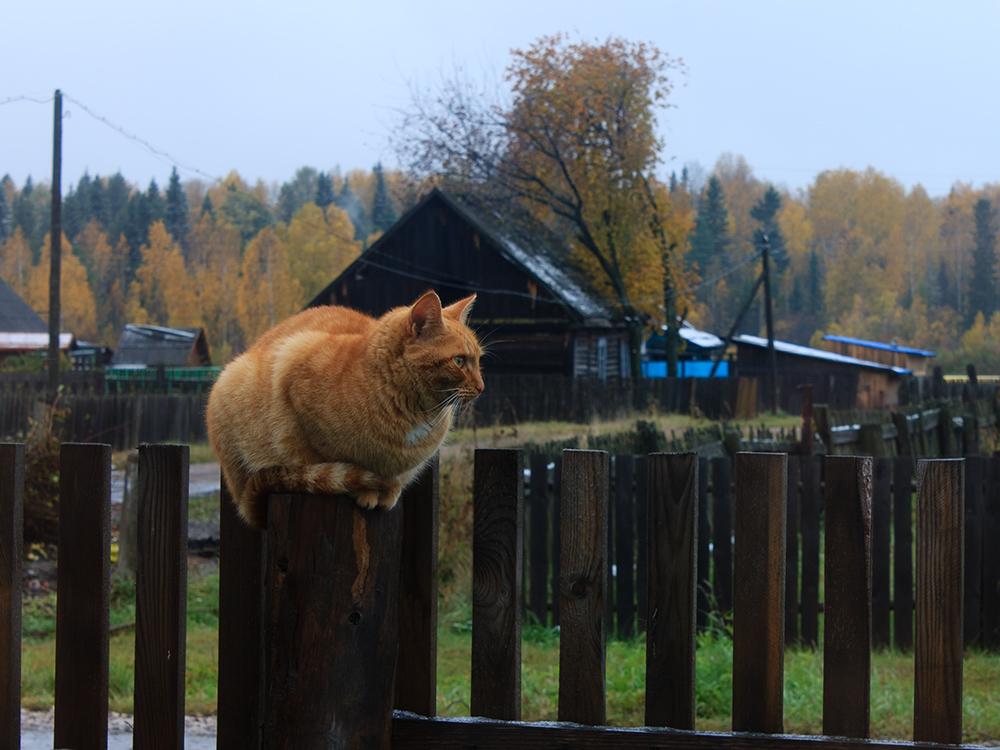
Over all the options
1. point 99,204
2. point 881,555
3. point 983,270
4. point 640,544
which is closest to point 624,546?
point 640,544

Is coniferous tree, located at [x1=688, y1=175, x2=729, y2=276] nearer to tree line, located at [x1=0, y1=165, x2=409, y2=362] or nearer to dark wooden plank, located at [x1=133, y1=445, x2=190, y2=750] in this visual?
tree line, located at [x1=0, y1=165, x2=409, y2=362]

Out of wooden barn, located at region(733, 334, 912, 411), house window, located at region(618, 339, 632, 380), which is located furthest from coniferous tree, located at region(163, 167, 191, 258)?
house window, located at region(618, 339, 632, 380)

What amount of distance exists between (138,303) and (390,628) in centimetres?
8008

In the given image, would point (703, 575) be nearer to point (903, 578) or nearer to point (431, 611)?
point (903, 578)

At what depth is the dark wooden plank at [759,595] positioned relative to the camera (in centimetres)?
167

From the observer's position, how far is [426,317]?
157 centimetres

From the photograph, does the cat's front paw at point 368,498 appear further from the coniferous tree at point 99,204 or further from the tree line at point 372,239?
the coniferous tree at point 99,204

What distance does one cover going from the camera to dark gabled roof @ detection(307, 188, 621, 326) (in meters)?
25.1

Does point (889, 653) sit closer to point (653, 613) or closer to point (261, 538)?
point (653, 613)

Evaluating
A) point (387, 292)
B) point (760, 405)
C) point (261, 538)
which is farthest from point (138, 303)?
point (261, 538)

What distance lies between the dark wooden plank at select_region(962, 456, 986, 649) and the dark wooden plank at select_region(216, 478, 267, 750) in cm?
476

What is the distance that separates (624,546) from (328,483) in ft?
13.6

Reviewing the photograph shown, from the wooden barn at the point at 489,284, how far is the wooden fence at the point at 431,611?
22607mm

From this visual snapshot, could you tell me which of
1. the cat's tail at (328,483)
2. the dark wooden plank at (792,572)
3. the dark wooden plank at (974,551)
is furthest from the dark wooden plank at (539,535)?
the cat's tail at (328,483)
